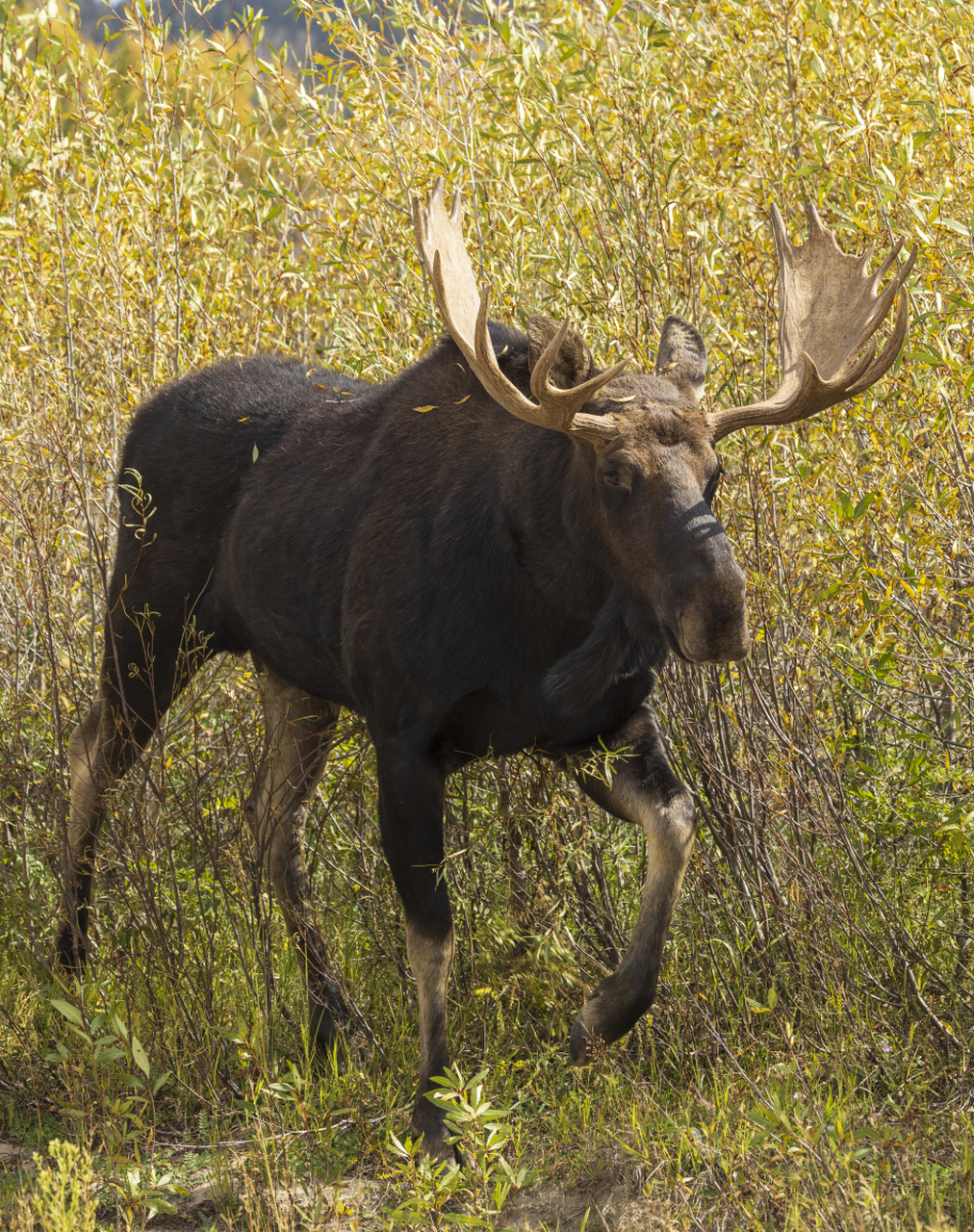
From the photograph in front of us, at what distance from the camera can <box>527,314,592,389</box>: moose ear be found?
148 inches

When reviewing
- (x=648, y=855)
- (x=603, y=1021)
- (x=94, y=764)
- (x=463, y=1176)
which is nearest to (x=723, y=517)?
(x=648, y=855)

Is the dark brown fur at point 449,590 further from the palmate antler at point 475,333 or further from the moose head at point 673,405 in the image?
the palmate antler at point 475,333

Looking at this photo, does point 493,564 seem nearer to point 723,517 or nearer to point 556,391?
point 556,391

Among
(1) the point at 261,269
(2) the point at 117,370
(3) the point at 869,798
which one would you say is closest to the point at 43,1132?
(3) the point at 869,798

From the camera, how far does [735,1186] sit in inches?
132

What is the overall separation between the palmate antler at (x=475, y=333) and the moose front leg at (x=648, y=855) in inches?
41.4

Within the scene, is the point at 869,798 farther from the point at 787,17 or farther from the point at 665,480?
the point at 787,17

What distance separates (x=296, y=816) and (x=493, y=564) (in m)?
1.74

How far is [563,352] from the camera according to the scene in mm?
3791

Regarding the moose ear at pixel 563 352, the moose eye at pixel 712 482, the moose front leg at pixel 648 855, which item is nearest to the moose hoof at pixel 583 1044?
the moose front leg at pixel 648 855

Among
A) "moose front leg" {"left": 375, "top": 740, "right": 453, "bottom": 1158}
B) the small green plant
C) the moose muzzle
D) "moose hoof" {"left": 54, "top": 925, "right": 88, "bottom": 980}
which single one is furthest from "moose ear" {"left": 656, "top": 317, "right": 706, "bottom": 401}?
"moose hoof" {"left": 54, "top": 925, "right": 88, "bottom": 980}

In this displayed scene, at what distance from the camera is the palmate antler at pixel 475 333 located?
350 cm

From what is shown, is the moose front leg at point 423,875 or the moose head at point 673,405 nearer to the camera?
the moose head at point 673,405

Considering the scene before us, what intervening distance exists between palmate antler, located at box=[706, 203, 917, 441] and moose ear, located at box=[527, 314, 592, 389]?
394 millimetres
